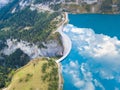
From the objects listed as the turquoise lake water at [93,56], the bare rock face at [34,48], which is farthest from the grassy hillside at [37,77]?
the bare rock face at [34,48]

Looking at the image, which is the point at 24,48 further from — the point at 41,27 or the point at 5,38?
the point at 5,38

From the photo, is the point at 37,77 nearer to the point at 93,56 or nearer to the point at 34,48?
the point at 93,56

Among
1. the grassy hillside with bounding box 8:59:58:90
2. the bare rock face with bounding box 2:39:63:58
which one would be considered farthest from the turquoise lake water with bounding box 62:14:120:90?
the bare rock face with bounding box 2:39:63:58

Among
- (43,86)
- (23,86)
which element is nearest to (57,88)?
(43,86)

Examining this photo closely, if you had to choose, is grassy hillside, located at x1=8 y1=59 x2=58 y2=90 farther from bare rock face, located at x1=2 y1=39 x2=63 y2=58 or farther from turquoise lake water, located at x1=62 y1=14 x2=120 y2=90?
bare rock face, located at x1=2 y1=39 x2=63 y2=58

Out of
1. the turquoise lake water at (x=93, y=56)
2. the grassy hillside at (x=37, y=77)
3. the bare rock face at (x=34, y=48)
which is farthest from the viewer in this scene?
the bare rock face at (x=34, y=48)

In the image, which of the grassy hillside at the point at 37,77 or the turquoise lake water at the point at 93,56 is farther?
the turquoise lake water at the point at 93,56

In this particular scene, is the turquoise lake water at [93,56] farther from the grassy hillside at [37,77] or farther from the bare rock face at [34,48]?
the bare rock face at [34,48]
